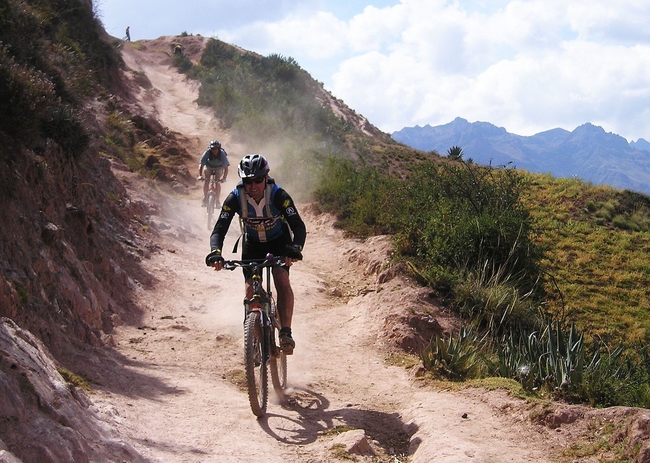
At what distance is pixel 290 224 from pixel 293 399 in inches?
70.0

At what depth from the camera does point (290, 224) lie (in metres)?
5.84

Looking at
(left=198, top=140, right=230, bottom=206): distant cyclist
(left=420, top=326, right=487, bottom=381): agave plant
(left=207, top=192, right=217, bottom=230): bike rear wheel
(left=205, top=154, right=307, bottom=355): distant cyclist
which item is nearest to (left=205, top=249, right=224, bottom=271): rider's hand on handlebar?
(left=205, top=154, right=307, bottom=355): distant cyclist

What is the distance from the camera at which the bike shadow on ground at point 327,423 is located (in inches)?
202

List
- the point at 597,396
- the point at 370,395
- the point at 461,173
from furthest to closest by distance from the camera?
the point at 461,173
the point at 370,395
the point at 597,396

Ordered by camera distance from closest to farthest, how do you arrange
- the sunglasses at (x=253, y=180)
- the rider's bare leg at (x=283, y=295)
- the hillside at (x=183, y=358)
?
the hillside at (x=183, y=358), the sunglasses at (x=253, y=180), the rider's bare leg at (x=283, y=295)

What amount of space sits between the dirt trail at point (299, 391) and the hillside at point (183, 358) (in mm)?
24

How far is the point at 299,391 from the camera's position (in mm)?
6379

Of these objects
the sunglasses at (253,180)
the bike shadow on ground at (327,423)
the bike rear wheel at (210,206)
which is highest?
the sunglasses at (253,180)

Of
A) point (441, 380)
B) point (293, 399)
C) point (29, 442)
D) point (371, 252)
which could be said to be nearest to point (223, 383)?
point (293, 399)

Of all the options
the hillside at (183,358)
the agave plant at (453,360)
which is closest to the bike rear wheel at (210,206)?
the hillside at (183,358)

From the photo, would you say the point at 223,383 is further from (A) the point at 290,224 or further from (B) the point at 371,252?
(B) the point at 371,252

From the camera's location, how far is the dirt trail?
4719 millimetres

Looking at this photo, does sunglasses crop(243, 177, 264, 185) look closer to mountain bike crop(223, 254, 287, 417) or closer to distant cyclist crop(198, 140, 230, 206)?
mountain bike crop(223, 254, 287, 417)

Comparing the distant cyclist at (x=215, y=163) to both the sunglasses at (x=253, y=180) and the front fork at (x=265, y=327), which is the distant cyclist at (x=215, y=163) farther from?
the front fork at (x=265, y=327)
